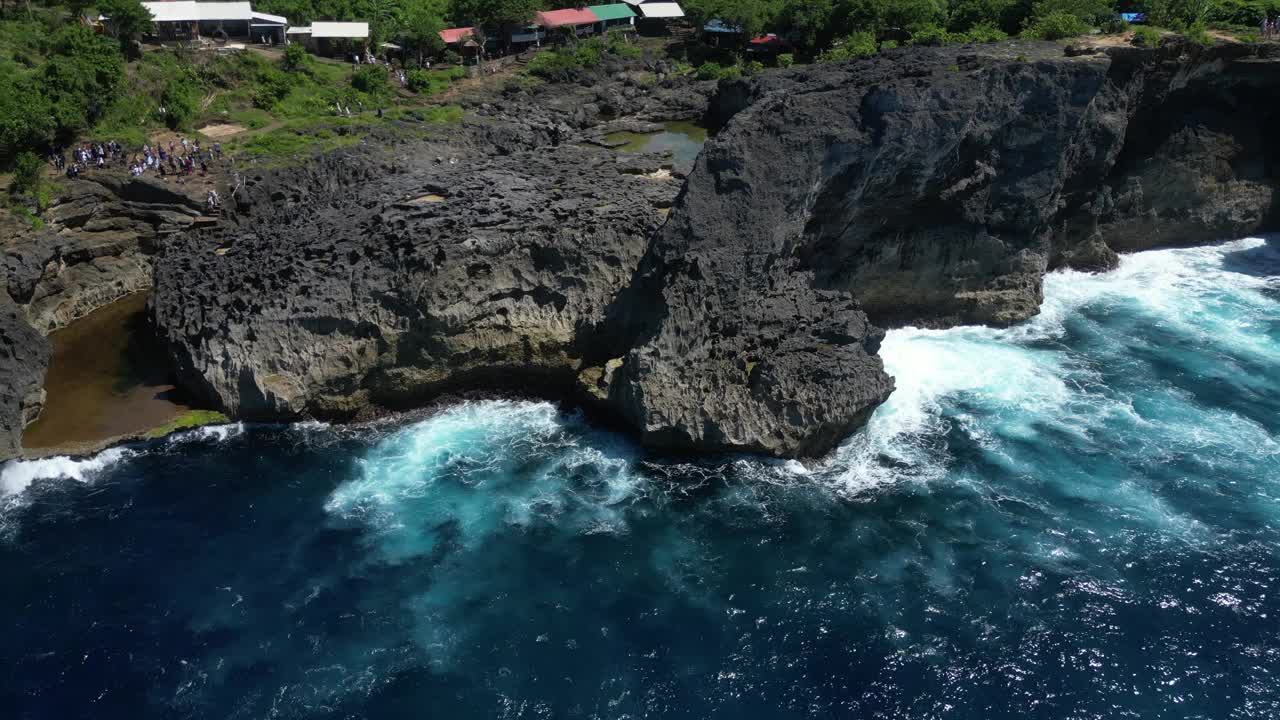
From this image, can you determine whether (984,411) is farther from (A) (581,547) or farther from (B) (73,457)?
(B) (73,457)

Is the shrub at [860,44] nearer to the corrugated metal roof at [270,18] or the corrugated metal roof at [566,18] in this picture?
the corrugated metal roof at [566,18]

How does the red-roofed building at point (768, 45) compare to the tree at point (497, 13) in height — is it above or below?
below

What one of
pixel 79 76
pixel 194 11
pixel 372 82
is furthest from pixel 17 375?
pixel 194 11

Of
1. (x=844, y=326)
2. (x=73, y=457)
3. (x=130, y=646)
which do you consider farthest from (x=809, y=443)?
(x=73, y=457)

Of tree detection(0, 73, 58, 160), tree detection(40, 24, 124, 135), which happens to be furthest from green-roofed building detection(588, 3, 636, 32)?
tree detection(0, 73, 58, 160)

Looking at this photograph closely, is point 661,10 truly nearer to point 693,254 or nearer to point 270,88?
point 270,88

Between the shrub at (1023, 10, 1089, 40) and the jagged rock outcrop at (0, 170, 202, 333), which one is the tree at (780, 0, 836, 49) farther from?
the jagged rock outcrop at (0, 170, 202, 333)

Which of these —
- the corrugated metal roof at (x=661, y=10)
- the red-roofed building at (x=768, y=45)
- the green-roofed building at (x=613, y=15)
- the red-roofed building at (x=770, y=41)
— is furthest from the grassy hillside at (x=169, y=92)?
the corrugated metal roof at (x=661, y=10)
